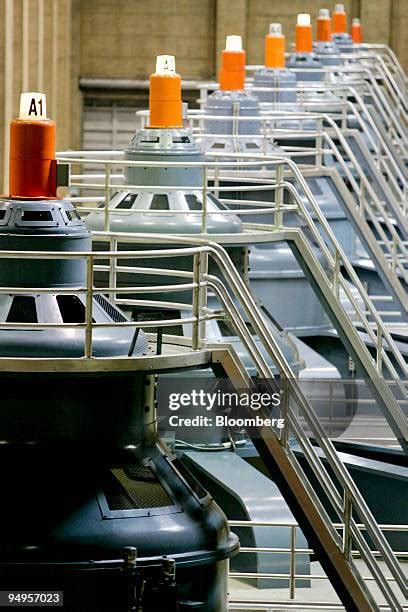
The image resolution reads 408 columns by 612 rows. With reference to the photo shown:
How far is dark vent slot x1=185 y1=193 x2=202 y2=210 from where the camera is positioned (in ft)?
63.4

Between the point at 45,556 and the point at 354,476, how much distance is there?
32.3 ft

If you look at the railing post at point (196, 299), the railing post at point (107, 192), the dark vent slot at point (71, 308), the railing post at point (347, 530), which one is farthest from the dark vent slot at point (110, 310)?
the railing post at point (107, 192)

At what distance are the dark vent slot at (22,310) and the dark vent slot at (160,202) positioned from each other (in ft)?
21.7

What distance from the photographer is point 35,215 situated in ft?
42.4

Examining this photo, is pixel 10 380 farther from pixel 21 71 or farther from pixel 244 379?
pixel 21 71

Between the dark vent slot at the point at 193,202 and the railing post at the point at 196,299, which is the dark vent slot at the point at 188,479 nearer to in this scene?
the railing post at the point at 196,299

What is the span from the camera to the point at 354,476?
21.8 m

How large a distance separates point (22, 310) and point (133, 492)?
4.27 ft

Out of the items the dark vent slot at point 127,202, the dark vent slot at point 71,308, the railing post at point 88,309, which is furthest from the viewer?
the dark vent slot at point 127,202

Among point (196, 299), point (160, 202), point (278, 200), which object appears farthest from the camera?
point (278, 200)

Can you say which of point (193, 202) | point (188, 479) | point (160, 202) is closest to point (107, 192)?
point (160, 202)

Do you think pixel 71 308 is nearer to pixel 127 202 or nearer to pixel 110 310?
pixel 110 310

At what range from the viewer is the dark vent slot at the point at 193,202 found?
63.4 ft

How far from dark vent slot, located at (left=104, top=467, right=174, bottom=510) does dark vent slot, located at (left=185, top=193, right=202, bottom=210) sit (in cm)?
669
